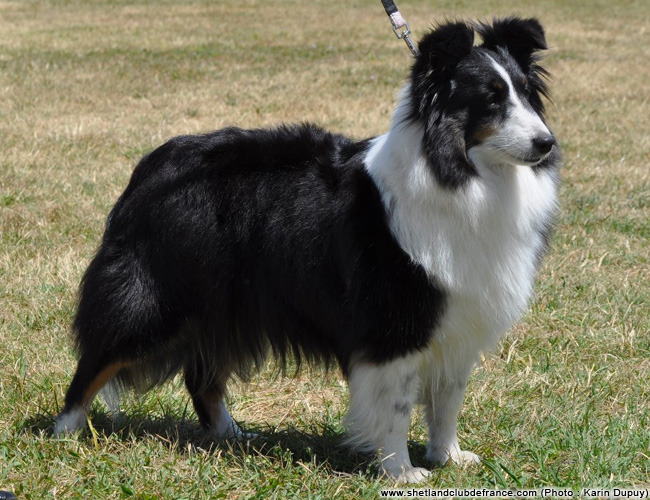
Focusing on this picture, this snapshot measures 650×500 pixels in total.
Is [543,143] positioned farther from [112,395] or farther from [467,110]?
[112,395]

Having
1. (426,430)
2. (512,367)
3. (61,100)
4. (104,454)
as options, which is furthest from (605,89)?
(104,454)

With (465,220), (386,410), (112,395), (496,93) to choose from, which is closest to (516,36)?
(496,93)

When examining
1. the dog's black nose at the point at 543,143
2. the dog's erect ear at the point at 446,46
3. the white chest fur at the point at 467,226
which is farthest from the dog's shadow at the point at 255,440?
the dog's erect ear at the point at 446,46

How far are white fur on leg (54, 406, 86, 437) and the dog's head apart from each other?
1845mm

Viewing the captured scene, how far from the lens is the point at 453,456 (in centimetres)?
371

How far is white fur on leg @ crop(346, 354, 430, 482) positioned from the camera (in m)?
3.38

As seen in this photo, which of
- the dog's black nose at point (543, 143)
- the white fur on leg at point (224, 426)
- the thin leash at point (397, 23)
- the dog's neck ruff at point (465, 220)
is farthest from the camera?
the white fur on leg at point (224, 426)

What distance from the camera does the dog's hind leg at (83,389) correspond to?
367 cm

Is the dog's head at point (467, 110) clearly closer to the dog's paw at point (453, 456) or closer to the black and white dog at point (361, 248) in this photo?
the black and white dog at point (361, 248)

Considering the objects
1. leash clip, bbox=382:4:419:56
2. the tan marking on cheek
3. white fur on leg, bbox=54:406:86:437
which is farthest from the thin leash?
white fur on leg, bbox=54:406:86:437

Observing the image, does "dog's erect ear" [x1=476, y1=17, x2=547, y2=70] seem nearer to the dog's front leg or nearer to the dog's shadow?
the dog's front leg

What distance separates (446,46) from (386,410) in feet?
4.61

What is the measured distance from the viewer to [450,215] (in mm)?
3236

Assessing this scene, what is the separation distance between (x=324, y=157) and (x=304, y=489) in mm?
1337
